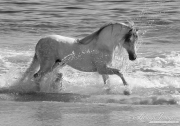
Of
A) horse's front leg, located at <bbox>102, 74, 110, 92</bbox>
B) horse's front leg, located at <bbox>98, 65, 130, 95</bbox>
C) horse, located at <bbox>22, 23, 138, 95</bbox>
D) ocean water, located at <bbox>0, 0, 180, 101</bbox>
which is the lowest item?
ocean water, located at <bbox>0, 0, 180, 101</bbox>

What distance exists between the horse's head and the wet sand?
1.31 metres

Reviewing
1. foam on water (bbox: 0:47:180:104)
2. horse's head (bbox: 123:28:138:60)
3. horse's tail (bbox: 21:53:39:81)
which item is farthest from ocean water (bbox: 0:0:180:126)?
horse's head (bbox: 123:28:138:60)

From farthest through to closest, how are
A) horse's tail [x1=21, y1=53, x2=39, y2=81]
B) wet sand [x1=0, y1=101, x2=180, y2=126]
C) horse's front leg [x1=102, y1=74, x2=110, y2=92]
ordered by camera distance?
1. horse's tail [x1=21, y1=53, x2=39, y2=81]
2. horse's front leg [x1=102, y1=74, x2=110, y2=92]
3. wet sand [x1=0, y1=101, x2=180, y2=126]

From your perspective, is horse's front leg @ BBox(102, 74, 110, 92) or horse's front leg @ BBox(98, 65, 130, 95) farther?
horse's front leg @ BBox(102, 74, 110, 92)

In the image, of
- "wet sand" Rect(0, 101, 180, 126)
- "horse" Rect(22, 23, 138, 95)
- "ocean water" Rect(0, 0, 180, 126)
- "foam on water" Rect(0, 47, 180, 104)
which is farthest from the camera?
"horse" Rect(22, 23, 138, 95)

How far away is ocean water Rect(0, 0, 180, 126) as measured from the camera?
765cm

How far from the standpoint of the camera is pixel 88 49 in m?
8.44

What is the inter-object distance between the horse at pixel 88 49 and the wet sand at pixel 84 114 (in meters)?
1.00

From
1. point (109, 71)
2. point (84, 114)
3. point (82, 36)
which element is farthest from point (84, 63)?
point (82, 36)

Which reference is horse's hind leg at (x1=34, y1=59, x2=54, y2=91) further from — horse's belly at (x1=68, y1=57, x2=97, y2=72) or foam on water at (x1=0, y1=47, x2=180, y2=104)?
horse's belly at (x1=68, y1=57, x2=97, y2=72)

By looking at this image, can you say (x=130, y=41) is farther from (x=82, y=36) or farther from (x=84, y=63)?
(x=82, y=36)

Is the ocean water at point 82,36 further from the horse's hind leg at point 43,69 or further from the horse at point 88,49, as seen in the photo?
the horse at point 88,49

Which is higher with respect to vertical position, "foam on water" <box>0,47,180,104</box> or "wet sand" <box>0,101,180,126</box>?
"wet sand" <box>0,101,180,126</box>

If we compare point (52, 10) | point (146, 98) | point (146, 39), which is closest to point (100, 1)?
point (52, 10)
